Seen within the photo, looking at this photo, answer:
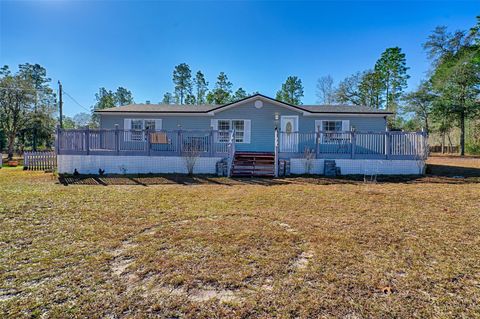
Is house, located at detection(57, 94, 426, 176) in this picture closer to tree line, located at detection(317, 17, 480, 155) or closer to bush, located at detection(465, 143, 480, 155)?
tree line, located at detection(317, 17, 480, 155)

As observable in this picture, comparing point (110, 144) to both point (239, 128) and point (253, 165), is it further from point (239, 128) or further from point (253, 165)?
point (239, 128)

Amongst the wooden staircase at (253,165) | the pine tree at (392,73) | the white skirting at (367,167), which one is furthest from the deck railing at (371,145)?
the pine tree at (392,73)

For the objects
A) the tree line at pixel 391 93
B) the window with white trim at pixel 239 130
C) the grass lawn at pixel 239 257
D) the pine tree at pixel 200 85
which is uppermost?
the pine tree at pixel 200 85

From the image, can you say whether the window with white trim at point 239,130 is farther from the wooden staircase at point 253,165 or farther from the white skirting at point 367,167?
the white skirting at point 367,167

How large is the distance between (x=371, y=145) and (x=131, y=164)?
10681 millimetres

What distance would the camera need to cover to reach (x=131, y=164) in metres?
11.0

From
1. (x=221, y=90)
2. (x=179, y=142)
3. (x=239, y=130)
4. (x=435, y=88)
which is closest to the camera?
(x=179, y=142)

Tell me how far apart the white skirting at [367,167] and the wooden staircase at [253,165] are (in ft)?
3.63

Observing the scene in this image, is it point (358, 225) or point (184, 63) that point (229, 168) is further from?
point (184, 63)

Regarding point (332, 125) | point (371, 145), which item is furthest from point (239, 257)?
point (332, 125)

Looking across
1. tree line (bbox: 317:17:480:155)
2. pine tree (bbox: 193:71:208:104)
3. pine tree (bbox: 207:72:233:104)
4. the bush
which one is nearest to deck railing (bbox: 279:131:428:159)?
tree line (bbox: 317:17:480:155)

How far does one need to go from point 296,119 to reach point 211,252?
1248 centimetres

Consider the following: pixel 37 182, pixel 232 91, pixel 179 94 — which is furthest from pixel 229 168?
pixel 179 94

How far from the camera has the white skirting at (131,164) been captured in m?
10.9
